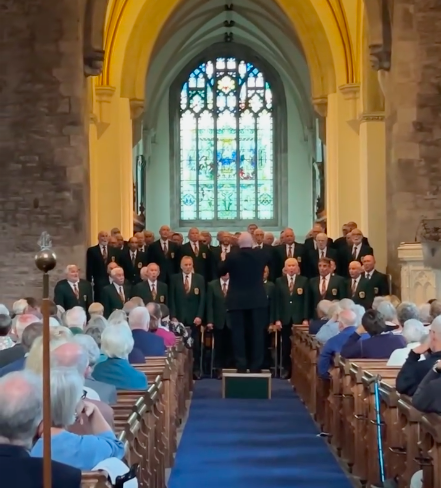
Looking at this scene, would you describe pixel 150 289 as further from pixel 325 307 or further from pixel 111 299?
pixel 325 307

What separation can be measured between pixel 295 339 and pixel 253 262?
1.78 m

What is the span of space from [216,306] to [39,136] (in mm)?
3751

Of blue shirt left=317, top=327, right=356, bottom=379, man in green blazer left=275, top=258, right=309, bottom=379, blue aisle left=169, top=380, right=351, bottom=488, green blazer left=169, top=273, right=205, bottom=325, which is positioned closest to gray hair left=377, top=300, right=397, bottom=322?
blue shirt left=317, top=327, right=356, bottom=379

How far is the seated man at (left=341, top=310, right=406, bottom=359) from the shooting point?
7090 mm

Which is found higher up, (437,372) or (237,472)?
(437,372)

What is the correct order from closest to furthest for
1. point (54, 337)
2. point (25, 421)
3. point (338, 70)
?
1. point (25, 421)
2. point (54, 337)
3. point (338, 70)

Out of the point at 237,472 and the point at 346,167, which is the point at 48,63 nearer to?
the point at 346,167

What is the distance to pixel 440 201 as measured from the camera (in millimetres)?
14062

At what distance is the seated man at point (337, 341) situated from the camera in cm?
781

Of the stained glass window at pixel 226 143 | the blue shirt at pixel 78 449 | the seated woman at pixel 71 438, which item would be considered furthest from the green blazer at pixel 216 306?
the stained glass window at pixel 226 143

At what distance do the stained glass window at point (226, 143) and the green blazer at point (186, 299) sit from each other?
1790cm

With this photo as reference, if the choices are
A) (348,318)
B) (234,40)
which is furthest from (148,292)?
(234,40)

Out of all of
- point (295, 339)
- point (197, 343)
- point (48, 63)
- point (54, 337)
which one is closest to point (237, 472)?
point (54, 337)

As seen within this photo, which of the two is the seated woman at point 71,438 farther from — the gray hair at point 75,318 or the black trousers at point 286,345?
the black trousers at point 286,345
